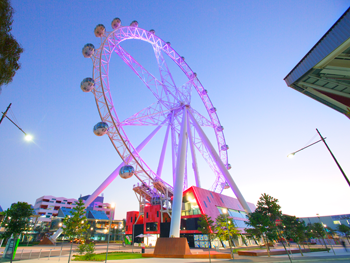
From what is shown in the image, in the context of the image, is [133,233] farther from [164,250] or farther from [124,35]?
[124,35]

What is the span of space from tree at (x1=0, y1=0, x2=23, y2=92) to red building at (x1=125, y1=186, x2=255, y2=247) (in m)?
30.9

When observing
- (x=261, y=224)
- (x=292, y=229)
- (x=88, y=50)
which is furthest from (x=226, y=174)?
(x=88, y=50)

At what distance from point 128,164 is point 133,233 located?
913 inches

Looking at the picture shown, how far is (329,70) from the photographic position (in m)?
13.0

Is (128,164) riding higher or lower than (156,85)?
lower

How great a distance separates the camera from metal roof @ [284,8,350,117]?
10.4m

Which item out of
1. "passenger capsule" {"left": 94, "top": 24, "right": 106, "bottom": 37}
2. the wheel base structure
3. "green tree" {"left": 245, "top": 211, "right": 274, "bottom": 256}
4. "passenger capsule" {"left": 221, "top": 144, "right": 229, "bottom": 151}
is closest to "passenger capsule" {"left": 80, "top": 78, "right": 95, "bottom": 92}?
"passenger capsule" {"left": 94, "top": 24, "right": 106, "bottom": 37}

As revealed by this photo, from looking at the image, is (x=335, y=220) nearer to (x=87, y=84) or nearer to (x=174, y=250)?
(x=174, y=250)

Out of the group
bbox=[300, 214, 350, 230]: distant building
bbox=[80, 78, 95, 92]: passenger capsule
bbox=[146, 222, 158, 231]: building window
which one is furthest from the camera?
bbox=[300, 214, 350, 230]: distant building

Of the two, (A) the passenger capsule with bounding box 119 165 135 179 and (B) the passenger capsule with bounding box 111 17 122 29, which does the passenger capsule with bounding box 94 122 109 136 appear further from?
(B) the passenger capsule with bounding box 111 17 122 29

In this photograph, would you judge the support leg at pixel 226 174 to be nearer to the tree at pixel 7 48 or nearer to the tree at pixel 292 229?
the tree at pixel 292 229

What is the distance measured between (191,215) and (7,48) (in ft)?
109

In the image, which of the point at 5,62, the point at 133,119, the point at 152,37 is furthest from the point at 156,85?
the point at 5,62

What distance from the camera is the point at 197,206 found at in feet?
108
